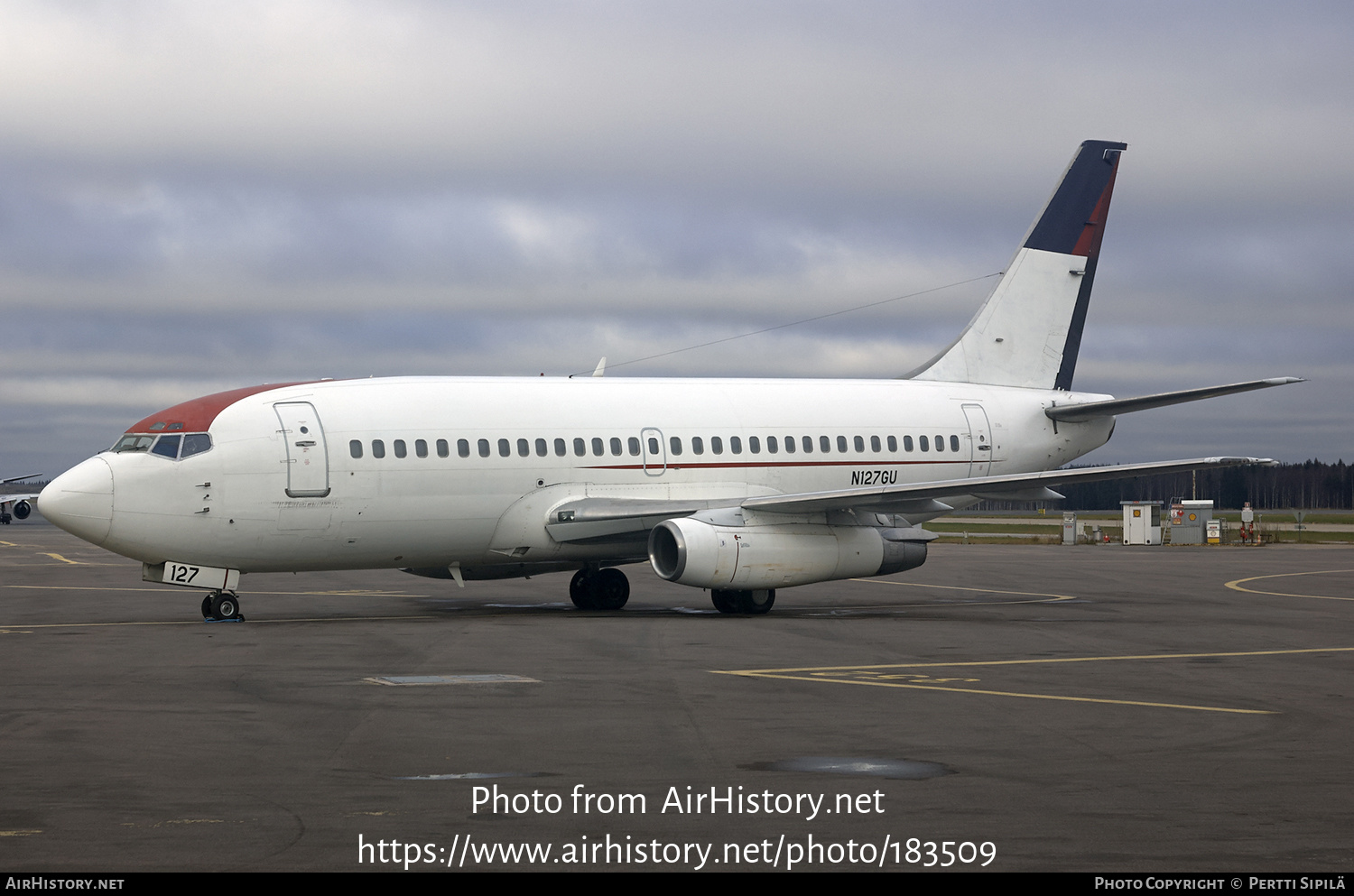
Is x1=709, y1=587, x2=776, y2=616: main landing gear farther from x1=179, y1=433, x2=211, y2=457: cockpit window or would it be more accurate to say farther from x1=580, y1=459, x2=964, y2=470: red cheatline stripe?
x1=179, y1=433, x2=211, y2=457: cockpit window

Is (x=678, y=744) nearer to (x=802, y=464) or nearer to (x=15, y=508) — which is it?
(x=802, y=464)

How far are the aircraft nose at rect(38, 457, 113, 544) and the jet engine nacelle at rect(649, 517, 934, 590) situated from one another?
369 inches

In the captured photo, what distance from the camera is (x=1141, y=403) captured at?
3111cm

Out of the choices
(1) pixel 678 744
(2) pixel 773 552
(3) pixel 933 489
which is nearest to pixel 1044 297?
(3) pixel 933 489

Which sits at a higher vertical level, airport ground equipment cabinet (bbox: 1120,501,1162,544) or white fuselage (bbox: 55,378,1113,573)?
white fuselage (bbox: 55,378,1113,573)

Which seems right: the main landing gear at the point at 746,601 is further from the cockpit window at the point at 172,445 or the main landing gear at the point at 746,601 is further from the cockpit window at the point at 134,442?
the cockpit window at the point at 134,442

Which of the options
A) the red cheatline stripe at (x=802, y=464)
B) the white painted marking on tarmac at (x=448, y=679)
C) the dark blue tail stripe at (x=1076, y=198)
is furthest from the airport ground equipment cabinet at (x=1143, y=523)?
the white painted marking on tarmac at (x=448, y=679)

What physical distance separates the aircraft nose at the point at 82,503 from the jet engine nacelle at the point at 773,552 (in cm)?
938

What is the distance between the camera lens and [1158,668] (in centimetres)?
1797

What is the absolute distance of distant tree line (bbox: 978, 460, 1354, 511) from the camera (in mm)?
176125

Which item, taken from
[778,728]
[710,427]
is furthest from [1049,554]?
[778,728]

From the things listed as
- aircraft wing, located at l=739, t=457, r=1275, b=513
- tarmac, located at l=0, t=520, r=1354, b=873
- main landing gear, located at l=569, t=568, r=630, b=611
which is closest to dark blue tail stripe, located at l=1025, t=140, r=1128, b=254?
aircraft wing, located at l=739, t=457, r=1275, b=513

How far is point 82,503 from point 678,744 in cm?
1510
